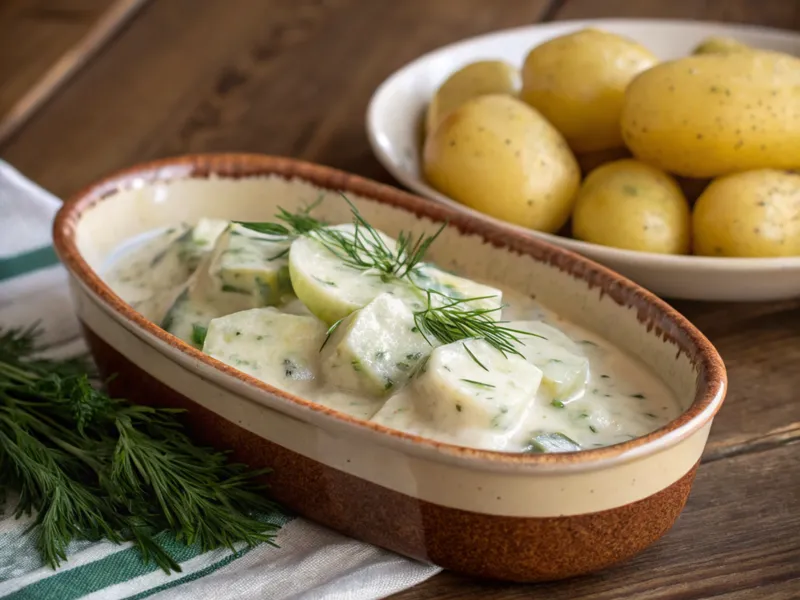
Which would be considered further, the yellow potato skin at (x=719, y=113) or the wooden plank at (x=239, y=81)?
the wooden plank at (x=239, y=81)

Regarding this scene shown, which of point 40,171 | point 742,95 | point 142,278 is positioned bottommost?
point 40,171

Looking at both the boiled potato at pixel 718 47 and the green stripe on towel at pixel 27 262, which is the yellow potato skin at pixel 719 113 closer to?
the boiled potato at pixel 718 47

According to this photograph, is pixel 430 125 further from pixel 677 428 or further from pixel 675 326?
pixel 677 428

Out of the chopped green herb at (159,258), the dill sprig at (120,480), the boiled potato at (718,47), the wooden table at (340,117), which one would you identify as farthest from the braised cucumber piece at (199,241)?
the boiled potato at (718,47)

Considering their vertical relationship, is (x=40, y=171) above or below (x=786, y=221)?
below

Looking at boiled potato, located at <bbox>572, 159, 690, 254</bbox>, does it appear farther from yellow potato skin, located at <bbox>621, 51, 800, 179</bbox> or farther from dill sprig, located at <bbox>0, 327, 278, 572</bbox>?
dill sprig, located at <bbox>0, 327, 278, 572</bbox>

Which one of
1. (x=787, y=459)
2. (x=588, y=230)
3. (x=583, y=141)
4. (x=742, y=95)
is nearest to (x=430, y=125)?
(x=583, y=141)

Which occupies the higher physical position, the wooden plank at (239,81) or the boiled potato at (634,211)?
the boiled potato at (634,211)
